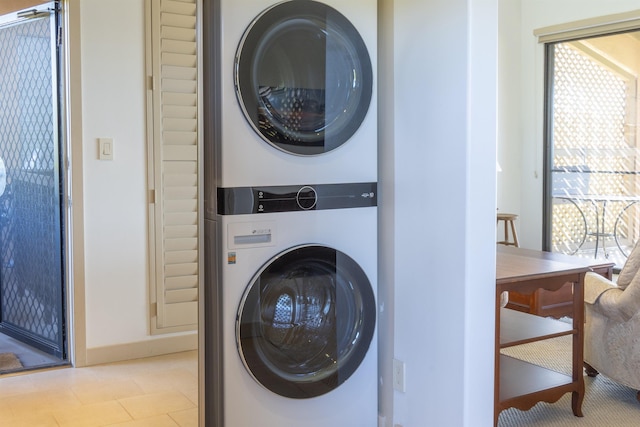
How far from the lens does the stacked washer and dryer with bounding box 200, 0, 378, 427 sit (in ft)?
6.98

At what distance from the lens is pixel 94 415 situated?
2.80 meters

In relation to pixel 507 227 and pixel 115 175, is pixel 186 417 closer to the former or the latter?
pixel 115 175

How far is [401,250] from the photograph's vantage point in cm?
238

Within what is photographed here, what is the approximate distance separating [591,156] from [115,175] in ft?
14.1

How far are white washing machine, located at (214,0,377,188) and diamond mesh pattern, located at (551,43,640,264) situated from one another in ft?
13.2

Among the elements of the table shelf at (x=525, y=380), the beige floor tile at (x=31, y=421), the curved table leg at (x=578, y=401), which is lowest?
the beige floor tile at (x=31, y=421)

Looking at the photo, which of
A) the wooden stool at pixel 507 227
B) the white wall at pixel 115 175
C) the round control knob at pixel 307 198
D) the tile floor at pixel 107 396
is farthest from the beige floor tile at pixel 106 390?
the wooden stool at pixel 507 227

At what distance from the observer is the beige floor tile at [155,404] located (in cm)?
285

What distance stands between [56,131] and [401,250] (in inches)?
82.4

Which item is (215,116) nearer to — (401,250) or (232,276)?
(232,276)

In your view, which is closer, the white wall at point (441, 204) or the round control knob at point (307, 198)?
the white wall at point (441, 204)

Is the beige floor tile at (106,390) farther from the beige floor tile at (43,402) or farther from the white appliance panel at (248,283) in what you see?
the white appliance panel at (248,283)

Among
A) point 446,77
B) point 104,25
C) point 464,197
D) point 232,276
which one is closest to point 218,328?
point 232,276

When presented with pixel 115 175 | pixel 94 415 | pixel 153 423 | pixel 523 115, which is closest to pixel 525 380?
pixel 153 423
